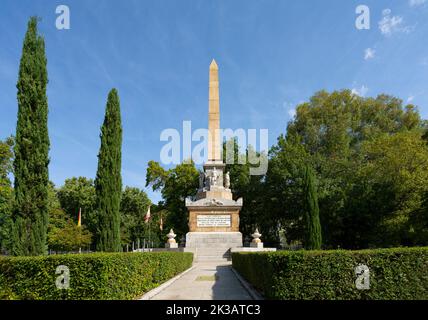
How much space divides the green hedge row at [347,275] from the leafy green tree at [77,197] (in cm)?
4362

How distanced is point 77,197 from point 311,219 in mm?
40248

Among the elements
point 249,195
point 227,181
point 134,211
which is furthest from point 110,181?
point 134,211

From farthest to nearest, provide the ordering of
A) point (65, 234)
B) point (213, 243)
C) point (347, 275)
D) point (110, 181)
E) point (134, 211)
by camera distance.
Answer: point (134, 211) → point (65, 234) → point (213, 243) → point (110, 181) → point (347, 275)

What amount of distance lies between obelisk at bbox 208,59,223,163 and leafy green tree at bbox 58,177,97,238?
2565 centimetres

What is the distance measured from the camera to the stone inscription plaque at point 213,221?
25141 mm

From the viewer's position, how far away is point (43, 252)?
32.8 ft

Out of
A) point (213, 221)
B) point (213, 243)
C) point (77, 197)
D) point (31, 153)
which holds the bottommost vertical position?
point (213, 243)

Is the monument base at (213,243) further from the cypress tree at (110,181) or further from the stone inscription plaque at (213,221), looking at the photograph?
the cypress tree at (110,181)

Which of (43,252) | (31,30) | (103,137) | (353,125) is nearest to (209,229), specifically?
(103,137)

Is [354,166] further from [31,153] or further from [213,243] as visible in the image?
[31,153]

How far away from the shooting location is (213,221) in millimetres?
25266

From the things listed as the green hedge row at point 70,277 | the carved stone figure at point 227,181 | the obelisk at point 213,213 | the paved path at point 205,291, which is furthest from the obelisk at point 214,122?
the green hedge row at point 70,277
